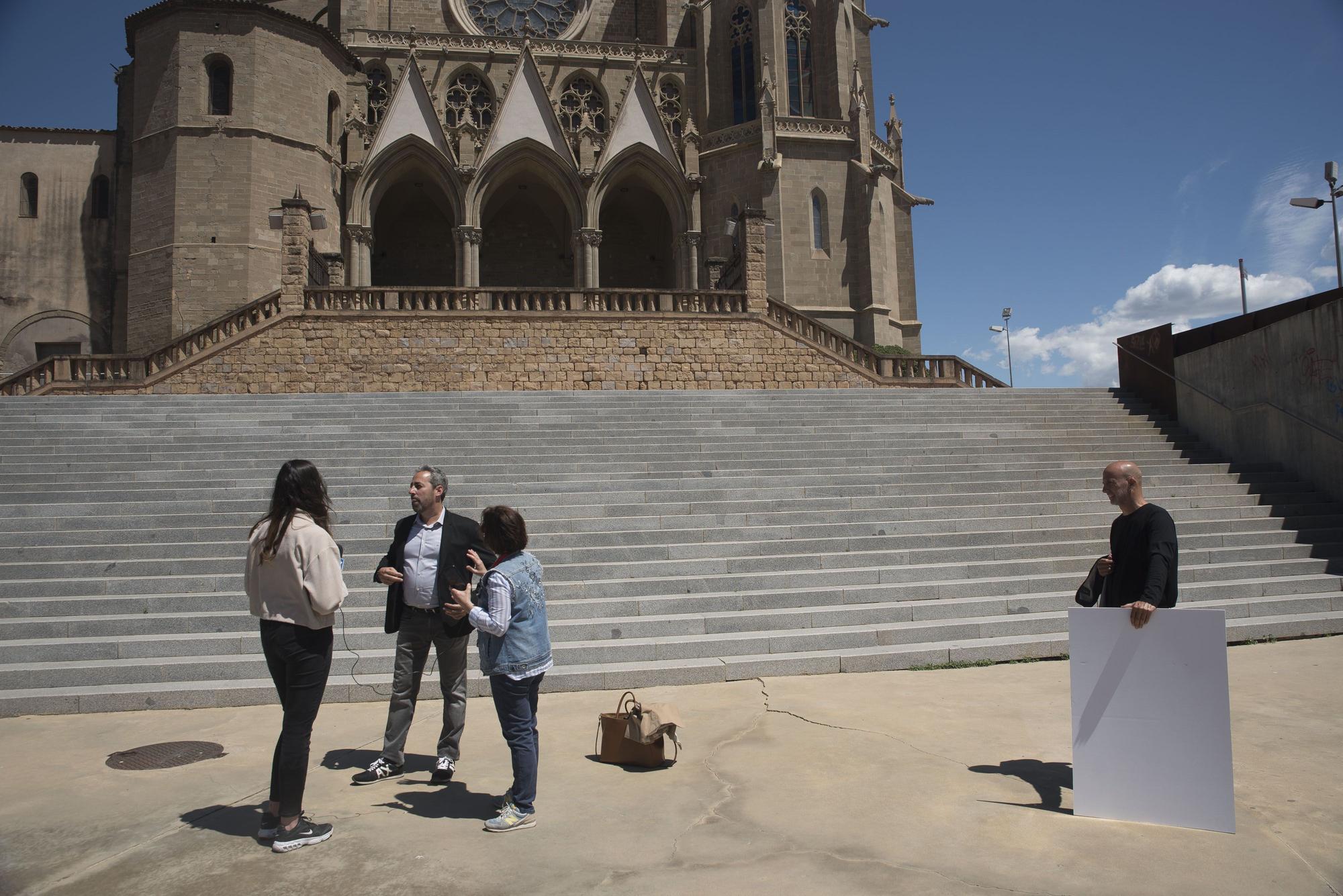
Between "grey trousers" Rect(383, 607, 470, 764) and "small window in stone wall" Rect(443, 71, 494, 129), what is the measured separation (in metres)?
28.4

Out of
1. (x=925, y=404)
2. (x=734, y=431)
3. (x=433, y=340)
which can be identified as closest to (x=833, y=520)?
(x=734, y=431)

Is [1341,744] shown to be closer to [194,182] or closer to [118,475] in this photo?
[118,475]

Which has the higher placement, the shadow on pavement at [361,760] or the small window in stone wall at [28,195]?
the small window in stone wall at [28,195]

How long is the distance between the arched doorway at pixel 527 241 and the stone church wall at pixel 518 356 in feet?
43.9

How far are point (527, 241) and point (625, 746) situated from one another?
97.4 ft

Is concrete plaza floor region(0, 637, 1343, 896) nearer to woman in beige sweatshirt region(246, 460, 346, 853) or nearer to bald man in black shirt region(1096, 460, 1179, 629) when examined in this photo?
woman in beige sweatshirt region(246, 460, 346, 853)

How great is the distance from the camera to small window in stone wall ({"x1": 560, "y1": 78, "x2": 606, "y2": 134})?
101 feet

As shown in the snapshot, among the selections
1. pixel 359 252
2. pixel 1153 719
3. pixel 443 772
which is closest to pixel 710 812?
pixel 443 772

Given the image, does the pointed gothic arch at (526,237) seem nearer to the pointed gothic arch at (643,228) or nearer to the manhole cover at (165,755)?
the pointed gothic arch at (643,228)

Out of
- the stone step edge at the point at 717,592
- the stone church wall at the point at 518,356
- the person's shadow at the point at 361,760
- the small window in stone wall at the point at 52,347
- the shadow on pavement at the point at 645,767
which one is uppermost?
the small window in stone wall at the point at 52,347

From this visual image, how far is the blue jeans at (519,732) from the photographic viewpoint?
3.80 metres

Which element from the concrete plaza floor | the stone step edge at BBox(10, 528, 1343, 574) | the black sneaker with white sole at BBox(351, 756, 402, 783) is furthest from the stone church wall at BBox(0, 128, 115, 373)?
the black sneaker with white sole at BBox(351, 756, 402, 783)

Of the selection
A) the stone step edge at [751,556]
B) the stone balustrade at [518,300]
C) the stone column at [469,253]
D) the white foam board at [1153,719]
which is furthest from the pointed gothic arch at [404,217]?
the white foam board at [1153,719]

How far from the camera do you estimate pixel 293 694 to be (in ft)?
12.0
